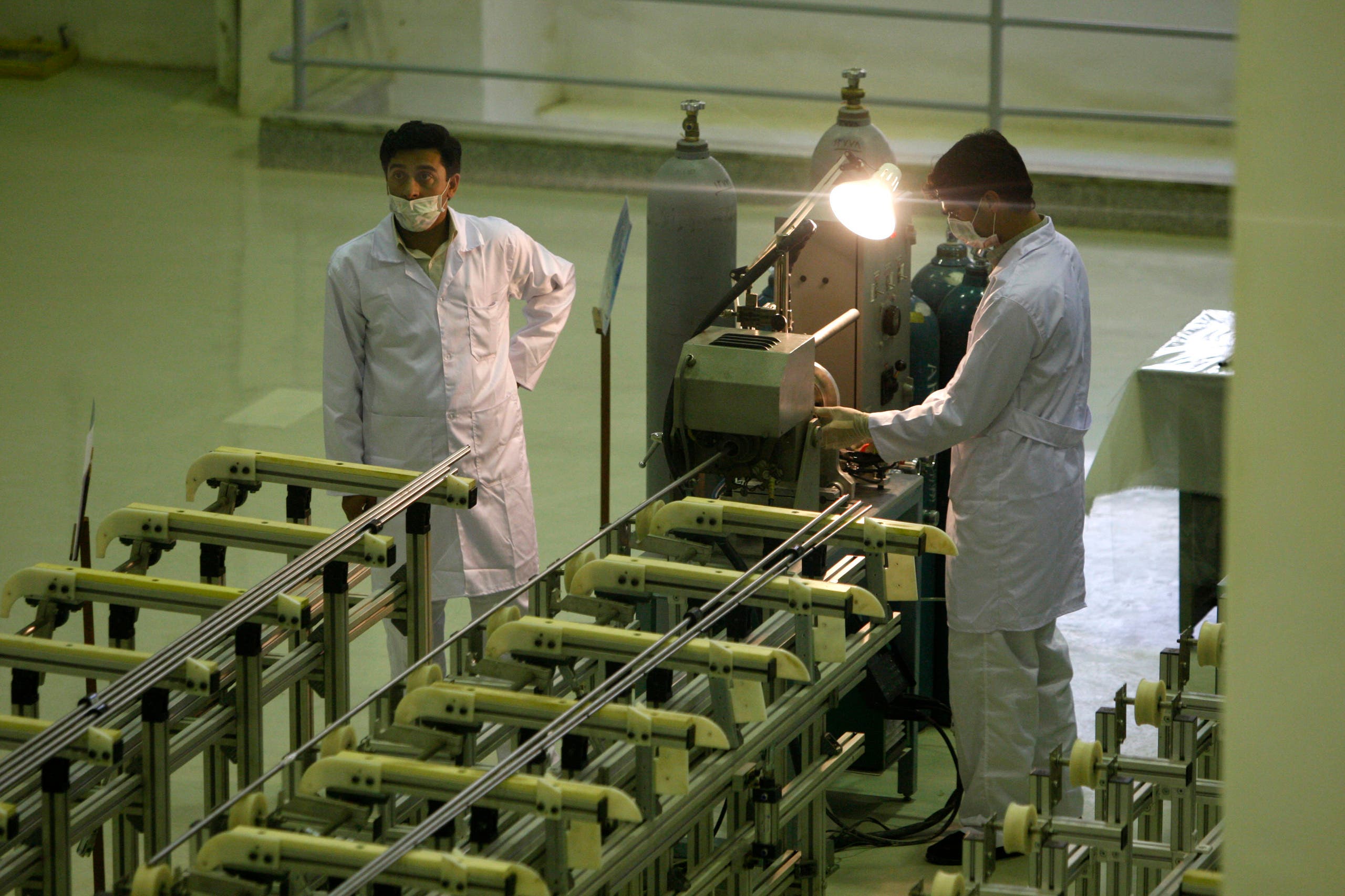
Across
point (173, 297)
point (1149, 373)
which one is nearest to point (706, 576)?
point (1149, 373)

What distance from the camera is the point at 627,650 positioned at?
8.86 ft

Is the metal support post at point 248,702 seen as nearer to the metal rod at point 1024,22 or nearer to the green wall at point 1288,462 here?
the green wall at point 1288,462

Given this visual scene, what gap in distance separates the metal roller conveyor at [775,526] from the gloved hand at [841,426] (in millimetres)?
281

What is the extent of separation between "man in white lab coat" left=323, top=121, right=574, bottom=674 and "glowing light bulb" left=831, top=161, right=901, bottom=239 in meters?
0.70

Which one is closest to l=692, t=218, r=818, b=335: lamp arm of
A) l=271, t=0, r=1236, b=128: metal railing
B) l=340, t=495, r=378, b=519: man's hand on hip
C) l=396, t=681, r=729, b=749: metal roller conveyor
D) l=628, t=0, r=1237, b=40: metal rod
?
l=340, t=495, r=378, b=519: man's hand on hip

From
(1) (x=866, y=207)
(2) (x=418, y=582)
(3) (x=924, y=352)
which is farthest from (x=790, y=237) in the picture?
(2) (x=418, y=582)

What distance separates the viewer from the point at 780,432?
328 centimetres

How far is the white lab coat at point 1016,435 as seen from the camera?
11.3ft

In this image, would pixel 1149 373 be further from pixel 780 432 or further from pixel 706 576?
pixel 706 576

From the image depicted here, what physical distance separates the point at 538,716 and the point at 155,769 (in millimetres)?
559

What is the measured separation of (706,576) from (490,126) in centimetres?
596

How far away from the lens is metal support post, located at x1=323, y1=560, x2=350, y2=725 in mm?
2939

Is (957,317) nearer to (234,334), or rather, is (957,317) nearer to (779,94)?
(234,334)

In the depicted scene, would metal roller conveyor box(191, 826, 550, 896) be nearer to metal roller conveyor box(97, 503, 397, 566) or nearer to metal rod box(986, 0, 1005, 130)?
metal roller conveyor box(97, 503, 397, 566)
